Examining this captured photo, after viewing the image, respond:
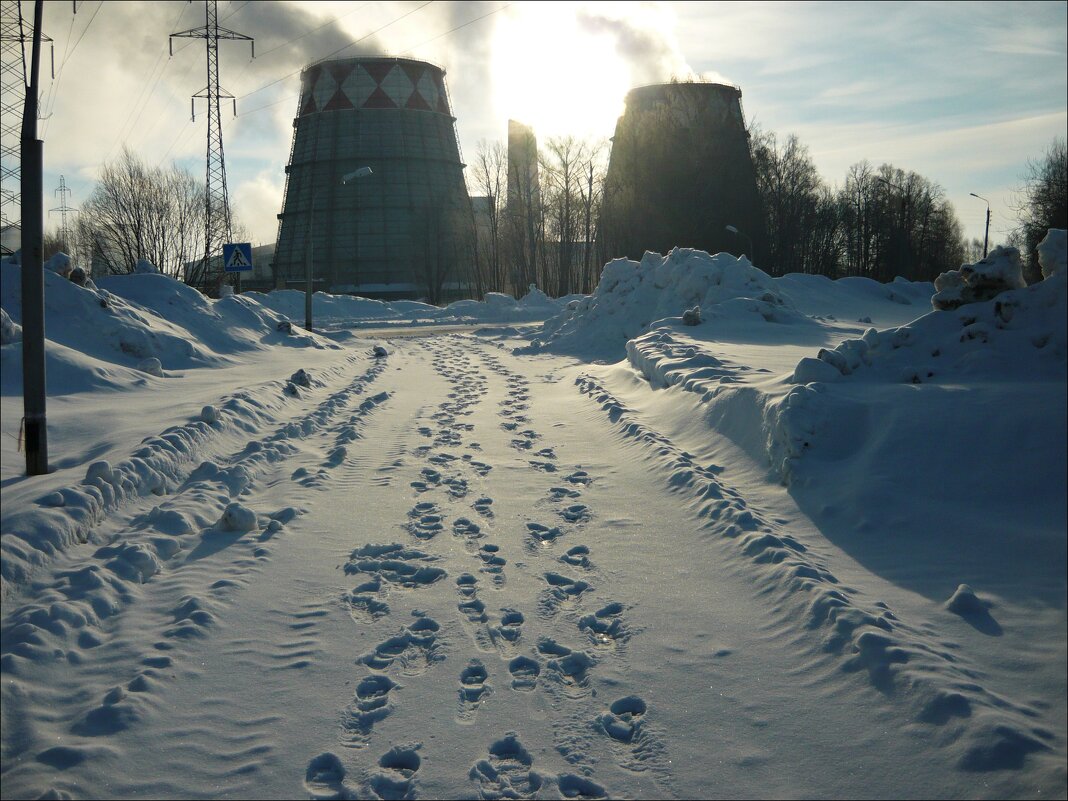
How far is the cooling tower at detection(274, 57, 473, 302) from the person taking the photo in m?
56.7

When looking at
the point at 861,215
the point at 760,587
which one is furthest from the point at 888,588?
the point at 861,215

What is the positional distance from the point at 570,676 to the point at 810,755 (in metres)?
1.09

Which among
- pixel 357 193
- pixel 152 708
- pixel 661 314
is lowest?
pixel 152 708

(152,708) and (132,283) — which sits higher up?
(132,283)

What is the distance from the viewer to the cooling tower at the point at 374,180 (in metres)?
56.7

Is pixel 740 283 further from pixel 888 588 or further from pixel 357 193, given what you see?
pixel 357 193

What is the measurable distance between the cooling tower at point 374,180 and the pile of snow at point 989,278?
5251cm

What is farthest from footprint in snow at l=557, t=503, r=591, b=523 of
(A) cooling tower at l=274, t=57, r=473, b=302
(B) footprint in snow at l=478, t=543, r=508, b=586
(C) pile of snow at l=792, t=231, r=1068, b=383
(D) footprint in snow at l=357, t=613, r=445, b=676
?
(A) cooling tower at l=274, t=57, r=473, b=302

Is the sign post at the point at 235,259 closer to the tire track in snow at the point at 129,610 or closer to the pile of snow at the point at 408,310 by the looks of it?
the pile of snow at the point at 408,310

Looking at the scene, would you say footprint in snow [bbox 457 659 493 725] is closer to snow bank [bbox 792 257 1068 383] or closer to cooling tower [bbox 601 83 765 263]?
snow bank [bbox 792 257 1068 383]

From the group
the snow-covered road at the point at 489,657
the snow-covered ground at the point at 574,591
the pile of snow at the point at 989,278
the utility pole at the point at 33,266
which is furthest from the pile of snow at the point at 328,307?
the snow-covered road at the point at 489,657

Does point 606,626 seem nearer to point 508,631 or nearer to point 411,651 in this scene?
point 508,631

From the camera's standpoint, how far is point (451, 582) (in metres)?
4.79

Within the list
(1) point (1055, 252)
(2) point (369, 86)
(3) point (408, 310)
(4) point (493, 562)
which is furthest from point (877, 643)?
(2) point (369, 86)
